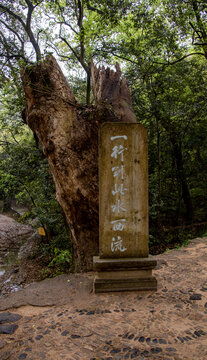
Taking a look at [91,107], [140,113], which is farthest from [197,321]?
[140,113]

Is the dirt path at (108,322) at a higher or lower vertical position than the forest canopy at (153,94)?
lower

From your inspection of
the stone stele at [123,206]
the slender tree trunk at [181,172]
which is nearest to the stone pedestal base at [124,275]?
the stone stele at [123,206]

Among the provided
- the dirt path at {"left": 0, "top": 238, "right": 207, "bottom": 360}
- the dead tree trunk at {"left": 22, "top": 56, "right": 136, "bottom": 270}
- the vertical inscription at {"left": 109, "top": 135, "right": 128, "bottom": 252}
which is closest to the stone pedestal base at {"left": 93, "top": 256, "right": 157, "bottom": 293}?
the dirt path at {"left": 0, "top": 238, "right": 207, "bottom": 360}

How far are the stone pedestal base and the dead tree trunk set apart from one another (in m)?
1.91

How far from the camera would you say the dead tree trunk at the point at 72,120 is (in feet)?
16.4

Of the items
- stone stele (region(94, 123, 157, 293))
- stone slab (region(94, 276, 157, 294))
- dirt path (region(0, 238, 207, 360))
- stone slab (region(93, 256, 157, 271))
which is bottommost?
dirt path (region(0, 238, 207, 360))

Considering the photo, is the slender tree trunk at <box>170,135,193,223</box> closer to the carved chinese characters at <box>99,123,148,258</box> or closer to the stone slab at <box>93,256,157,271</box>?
the carved chinese characters at <box>99,123,148,258</box>

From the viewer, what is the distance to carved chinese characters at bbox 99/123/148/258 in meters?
3.63

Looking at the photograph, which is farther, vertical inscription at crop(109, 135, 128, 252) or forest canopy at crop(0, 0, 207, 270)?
forest canopy at crop(0, 0, 207, 270)

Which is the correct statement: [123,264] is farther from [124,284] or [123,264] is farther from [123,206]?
[123,206]

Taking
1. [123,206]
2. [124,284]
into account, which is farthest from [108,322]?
[123,206]

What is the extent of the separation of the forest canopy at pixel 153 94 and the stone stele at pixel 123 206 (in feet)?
9.53

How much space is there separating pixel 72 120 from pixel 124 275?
3048 mm

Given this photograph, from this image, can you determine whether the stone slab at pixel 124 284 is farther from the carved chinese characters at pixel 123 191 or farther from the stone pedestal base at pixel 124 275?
the carved chinese characters at pixel 123 191
